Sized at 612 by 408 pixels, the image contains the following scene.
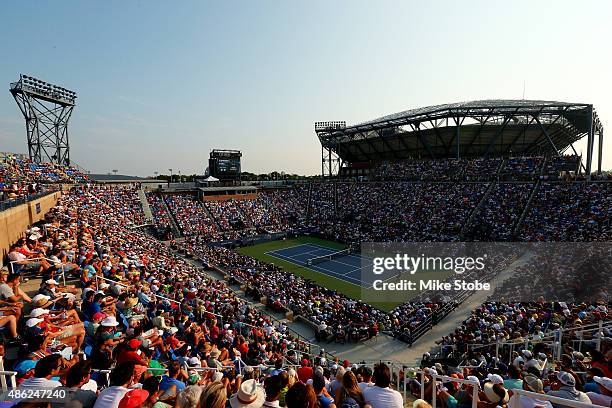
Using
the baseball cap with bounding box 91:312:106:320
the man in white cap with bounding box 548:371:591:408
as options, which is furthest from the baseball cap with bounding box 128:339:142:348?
the man in white cap with bounding box 548:371:591:408

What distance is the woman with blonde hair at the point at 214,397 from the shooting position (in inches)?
104

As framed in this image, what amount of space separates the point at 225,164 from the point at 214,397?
47.4 meters

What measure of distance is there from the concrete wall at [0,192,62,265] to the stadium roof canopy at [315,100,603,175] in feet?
129

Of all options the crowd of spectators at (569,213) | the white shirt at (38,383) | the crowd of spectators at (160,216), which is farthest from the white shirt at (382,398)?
the crowd of spectators at (160,216)

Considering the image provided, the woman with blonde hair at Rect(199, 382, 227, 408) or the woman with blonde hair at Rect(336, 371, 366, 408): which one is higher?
the woman with blonde hair at Rect(199, 382, 227, 408)

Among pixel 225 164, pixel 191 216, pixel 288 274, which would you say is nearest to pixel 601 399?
pixel 288 274

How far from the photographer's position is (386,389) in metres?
3.35

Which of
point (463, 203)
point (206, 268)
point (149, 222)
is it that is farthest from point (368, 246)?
point (149, 222)

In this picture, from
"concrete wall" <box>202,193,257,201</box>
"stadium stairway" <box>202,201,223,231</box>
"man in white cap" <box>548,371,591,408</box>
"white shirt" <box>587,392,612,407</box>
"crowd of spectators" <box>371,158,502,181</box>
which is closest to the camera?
"man in white cap" <box>548,371,591,408</box>

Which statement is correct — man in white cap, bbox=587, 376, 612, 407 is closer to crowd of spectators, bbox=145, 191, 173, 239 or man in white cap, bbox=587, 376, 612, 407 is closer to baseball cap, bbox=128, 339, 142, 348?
baseball cap, bbox=128, 339, 142, 348

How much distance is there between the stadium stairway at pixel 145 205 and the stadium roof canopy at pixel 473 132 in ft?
102

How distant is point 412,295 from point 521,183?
19830 millimetres

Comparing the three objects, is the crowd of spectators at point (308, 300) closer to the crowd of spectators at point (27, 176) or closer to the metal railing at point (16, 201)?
the metal railing at point (16, 201)

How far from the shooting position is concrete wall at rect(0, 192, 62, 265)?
444 inches
